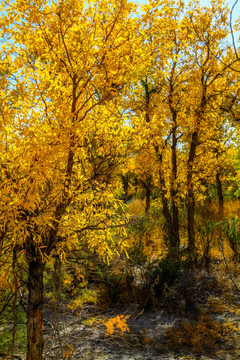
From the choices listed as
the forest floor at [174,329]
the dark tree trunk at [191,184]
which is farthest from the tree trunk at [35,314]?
the dark tree trunk at [191,184]

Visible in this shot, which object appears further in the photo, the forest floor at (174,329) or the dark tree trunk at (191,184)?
the dark tree trunk at (191,184)

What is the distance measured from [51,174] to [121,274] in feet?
14.2

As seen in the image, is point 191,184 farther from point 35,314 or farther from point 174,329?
point 35,314

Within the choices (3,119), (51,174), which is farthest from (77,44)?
(51,174)

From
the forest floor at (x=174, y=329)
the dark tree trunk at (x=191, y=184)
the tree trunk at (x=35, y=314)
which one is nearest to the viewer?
the tree trunk at (x=35, y=314)

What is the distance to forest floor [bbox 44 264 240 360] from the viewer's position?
15.4ft

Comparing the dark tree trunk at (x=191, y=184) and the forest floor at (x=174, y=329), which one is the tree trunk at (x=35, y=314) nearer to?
the forest floor at (x=174, y=329)

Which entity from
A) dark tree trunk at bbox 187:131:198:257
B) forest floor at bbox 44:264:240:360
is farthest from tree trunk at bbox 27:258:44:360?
dark tree trunk at bbox 187:131:198:257

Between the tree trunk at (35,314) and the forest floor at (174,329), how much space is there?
911 mm

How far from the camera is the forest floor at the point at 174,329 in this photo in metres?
4.69

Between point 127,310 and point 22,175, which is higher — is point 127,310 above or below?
below

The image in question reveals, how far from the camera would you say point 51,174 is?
2.58m

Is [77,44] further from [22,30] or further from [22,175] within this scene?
[22,175]

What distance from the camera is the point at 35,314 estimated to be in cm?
304
